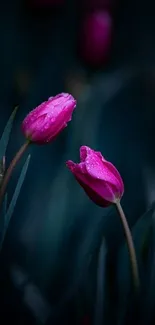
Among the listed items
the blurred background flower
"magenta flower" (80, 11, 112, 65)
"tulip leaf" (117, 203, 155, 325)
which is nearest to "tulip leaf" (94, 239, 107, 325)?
"tulip leaf" (117, 203, 155, 325)

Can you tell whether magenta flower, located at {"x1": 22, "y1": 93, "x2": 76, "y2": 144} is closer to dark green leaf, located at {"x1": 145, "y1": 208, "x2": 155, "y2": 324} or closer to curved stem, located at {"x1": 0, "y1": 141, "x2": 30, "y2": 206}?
curved stem, located at {"x1": 0, "y1": 141, "x2": 30, "y2": 206}

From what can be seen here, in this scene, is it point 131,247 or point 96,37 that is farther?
point 96,37

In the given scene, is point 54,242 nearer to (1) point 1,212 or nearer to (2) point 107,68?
(1) point 1,212

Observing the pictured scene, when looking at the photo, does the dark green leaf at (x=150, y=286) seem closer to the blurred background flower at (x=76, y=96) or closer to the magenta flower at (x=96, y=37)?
the blurred background flower at (x=76, y=96)

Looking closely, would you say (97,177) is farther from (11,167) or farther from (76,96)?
(76,96)

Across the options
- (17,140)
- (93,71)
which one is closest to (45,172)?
(17,140)

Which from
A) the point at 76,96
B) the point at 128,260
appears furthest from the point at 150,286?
the point at 76,96

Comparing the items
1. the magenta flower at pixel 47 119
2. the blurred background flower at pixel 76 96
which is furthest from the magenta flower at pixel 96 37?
the magenta flower at pixel 47 119

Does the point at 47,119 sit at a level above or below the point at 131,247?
above
